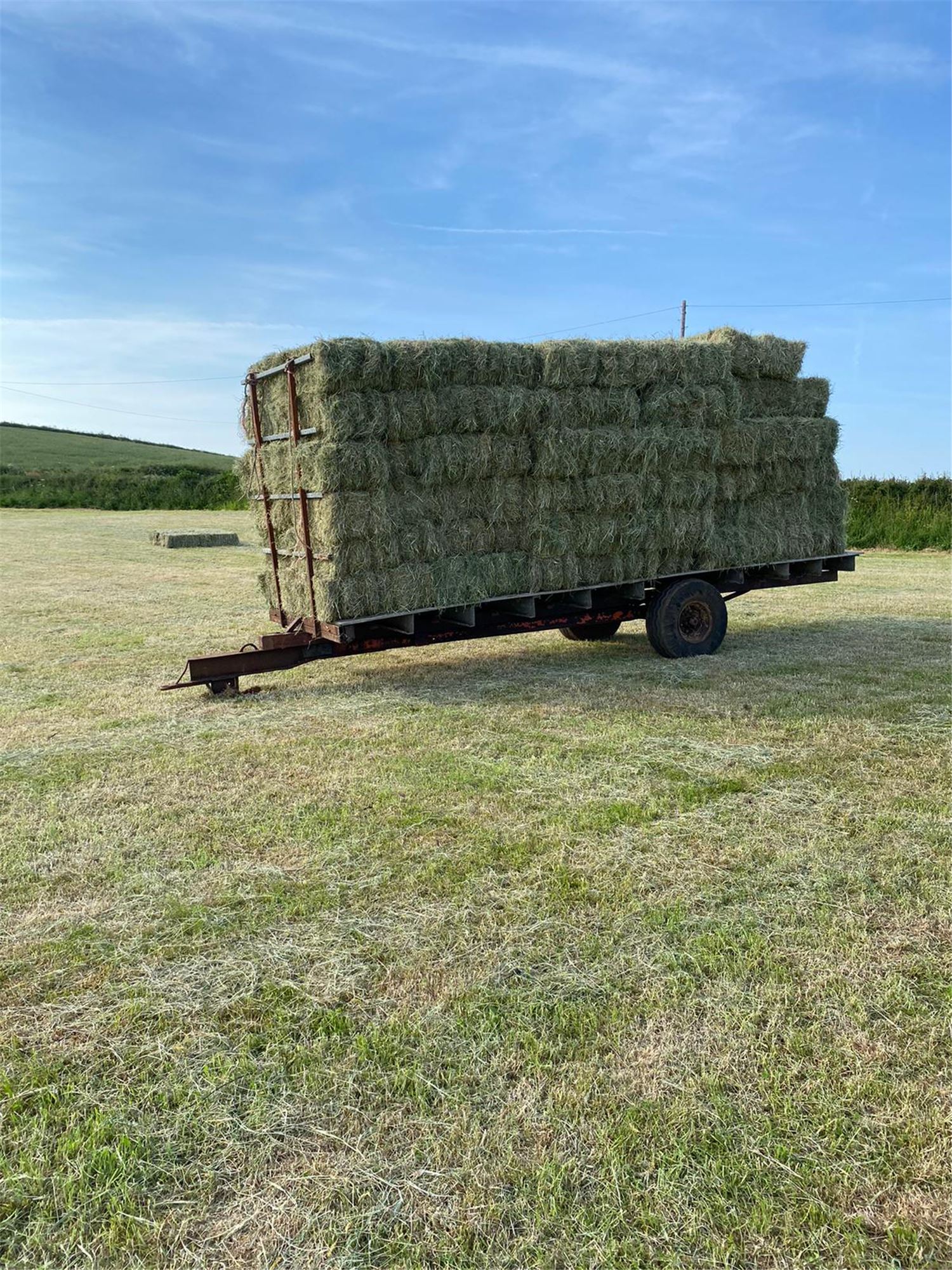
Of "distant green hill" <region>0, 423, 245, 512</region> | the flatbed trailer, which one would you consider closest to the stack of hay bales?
the flatbed trailer

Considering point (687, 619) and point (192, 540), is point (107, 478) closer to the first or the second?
point (192, 540)

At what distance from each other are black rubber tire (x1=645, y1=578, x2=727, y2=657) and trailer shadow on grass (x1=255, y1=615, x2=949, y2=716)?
0.19 metres

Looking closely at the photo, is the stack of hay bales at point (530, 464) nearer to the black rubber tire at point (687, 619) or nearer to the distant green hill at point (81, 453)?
the black rubber tire at point (687, 619)

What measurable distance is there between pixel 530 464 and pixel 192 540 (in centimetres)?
1880

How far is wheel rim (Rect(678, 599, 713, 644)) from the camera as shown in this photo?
31.7 feet

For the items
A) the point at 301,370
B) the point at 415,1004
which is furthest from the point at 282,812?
the point at 301,370

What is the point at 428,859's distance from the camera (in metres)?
4.44

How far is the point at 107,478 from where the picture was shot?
156ft

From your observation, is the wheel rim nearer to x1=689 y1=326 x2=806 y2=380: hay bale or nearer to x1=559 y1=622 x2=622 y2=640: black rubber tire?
x1=559 y1=622 x2=622 y2=640: black rubber tire

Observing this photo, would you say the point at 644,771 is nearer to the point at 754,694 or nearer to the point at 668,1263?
the point at 754,694

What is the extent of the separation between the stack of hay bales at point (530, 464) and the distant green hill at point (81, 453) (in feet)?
163

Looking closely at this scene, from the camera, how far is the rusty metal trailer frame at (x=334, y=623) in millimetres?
7836

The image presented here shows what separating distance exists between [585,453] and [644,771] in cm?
385

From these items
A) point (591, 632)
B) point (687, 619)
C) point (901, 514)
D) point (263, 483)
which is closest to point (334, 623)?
point (263, 483)
